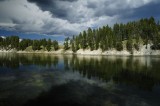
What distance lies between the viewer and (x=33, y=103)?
993 inches

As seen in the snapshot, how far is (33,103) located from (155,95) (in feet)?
61.8

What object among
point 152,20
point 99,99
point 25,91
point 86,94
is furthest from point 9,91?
point 152,20

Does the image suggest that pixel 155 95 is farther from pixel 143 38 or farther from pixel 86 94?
pixel 143 38

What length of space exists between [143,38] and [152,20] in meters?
24.8

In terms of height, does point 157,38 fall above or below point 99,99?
above

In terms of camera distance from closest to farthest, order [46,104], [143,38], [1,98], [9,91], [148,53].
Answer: [46,104] → [1,98] → [9,91] → [148,53] → [143,38]

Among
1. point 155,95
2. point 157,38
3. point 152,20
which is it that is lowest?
point 155,95

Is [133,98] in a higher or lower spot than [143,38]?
lower

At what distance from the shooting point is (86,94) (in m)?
30.7

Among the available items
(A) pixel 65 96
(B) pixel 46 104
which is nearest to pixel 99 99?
(A) pixel 65 96

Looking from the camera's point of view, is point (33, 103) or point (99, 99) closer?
point (33, 103)

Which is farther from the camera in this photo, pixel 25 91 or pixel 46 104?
pixel 25 91

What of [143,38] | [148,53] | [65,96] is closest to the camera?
[65,96]

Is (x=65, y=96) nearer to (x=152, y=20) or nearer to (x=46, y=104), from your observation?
(x=46, y=104)
